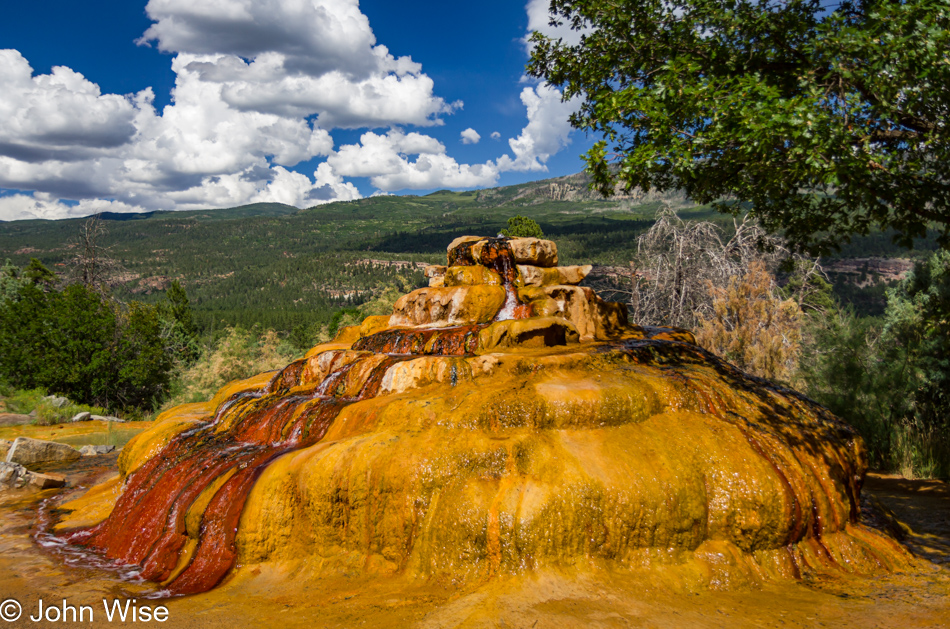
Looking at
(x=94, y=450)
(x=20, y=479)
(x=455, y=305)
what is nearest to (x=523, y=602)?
(x=455, y=305)

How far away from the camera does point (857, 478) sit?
22.9 feet

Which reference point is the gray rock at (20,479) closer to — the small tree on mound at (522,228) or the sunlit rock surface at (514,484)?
Result: the sunlit rock surface at (514,484)

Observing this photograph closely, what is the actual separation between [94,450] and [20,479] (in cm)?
388

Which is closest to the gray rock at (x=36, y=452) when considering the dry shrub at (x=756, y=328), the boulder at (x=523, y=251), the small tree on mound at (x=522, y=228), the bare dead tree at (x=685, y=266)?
the boulder at (x=523, y=251)

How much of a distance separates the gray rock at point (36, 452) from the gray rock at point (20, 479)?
7.59 ft

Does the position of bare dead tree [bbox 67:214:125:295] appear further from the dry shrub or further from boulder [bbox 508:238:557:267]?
the dry shrub

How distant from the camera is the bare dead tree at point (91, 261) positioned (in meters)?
26.3

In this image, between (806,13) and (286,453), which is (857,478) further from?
(286,453)

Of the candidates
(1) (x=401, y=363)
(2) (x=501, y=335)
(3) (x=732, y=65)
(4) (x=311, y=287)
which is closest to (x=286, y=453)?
(1) (x=401, y=363)

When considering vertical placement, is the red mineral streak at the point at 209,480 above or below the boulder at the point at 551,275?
below

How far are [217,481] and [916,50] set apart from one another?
10.7 meters

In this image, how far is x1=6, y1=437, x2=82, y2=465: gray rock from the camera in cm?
1227

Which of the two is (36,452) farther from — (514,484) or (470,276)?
(514,484)

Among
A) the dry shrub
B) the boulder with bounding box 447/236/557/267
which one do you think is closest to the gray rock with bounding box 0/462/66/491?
the boulder with bounding box 447/236/557/267
